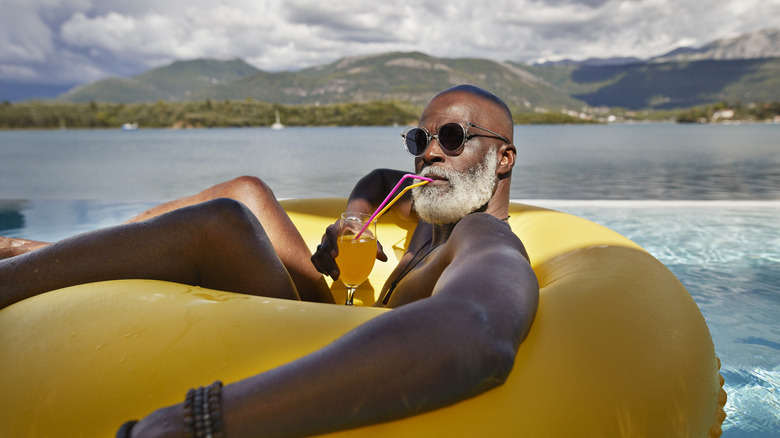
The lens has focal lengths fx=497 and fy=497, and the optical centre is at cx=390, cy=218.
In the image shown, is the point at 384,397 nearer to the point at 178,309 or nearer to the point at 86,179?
the point at 178,309

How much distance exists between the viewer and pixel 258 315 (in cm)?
109

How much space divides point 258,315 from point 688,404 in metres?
0.93

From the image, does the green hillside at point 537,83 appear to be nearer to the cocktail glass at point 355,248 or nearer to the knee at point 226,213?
the cocktail glass at point 355,248

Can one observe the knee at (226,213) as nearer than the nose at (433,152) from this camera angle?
Yes

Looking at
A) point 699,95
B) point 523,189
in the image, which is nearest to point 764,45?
point 699,95

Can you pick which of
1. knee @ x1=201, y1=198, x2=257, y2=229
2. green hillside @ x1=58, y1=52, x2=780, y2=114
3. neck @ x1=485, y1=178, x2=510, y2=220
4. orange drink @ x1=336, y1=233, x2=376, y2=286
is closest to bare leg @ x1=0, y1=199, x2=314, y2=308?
knee @ x1=201, y1=198, x2=257, y2=229

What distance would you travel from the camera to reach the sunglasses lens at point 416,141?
1.79 metres

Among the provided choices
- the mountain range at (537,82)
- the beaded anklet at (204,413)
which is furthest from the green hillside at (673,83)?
the beaded anklet at (204,413)

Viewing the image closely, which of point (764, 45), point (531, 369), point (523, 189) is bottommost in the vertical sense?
point (523, 189)

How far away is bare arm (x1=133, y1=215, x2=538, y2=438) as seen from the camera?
2.56 ft

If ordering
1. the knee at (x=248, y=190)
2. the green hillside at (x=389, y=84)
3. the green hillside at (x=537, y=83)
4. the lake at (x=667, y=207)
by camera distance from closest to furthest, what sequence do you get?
1. the knee at (x=248, y=190)
2. the lake at (x=667, y=207)
3. the green hillside at (x=389, y=84)
4. the green hillside at (x=537, y=83)

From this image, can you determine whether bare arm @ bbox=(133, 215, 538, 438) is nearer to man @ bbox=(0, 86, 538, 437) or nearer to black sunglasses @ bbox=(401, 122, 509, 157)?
man @ bbox=(0, 86, 538, 437)

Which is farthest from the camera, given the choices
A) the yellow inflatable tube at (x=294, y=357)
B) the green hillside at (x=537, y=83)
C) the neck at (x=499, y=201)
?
the green hillside at (x=537, y=83)

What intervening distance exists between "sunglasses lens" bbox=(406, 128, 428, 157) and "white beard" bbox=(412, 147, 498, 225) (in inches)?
4.2
